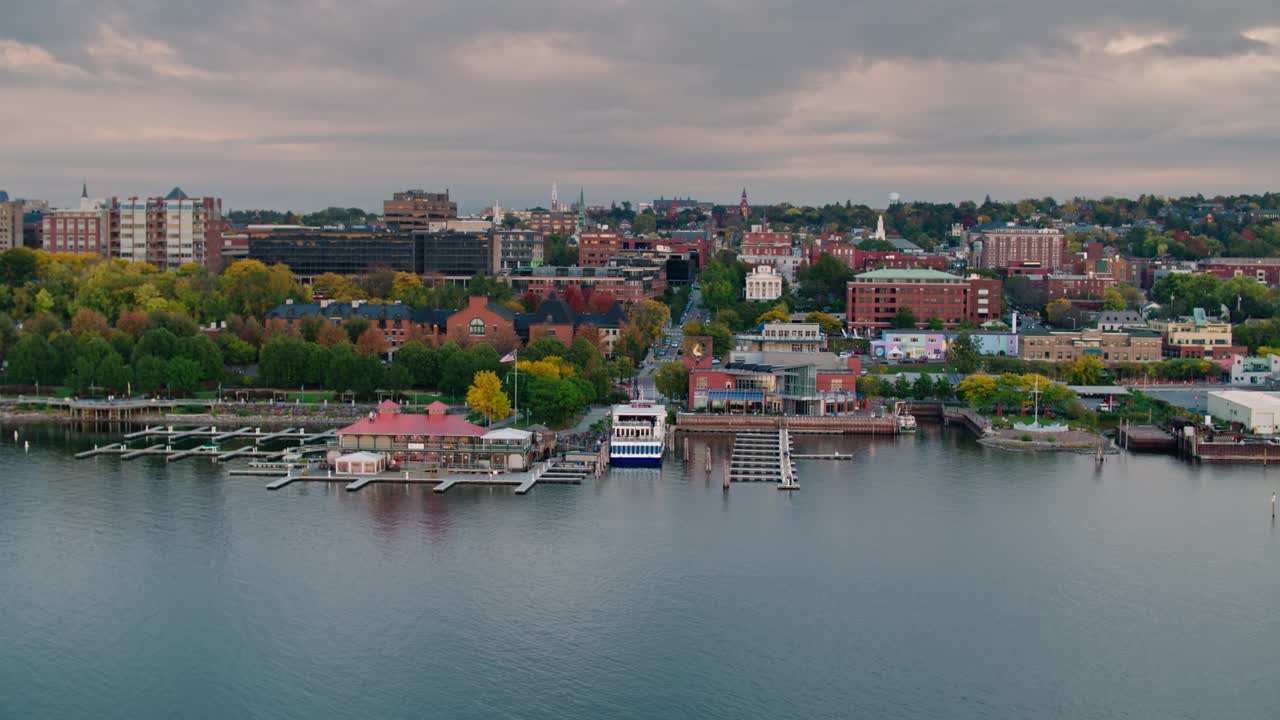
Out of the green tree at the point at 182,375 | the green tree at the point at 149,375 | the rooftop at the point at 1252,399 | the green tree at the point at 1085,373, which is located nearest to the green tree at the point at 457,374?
the green tree at the point at 182,375

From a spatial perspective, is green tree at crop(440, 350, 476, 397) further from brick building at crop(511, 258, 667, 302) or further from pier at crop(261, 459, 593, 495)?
brick building at crop(511, 258, 667, 302)

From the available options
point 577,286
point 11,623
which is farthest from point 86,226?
point 11,623

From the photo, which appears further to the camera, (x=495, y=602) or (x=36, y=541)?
(x=36, y=541)

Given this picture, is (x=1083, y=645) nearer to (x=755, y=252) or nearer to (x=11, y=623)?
(x=11, y=623)

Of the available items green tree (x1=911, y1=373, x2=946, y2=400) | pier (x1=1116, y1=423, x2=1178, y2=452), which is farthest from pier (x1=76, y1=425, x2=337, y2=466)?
pier (x1=1116, y1=423, x2=1178, y2=452)

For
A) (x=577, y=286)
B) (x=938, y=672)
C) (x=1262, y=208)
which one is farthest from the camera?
(x=1262, y=208)

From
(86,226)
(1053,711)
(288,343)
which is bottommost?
(1053,711)

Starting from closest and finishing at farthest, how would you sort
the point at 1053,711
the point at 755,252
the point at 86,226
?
the point at 1053,711 < the point at 86,226 < the point at 755,252

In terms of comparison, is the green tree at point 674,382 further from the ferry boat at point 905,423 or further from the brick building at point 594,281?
the brick building at point 594,281
